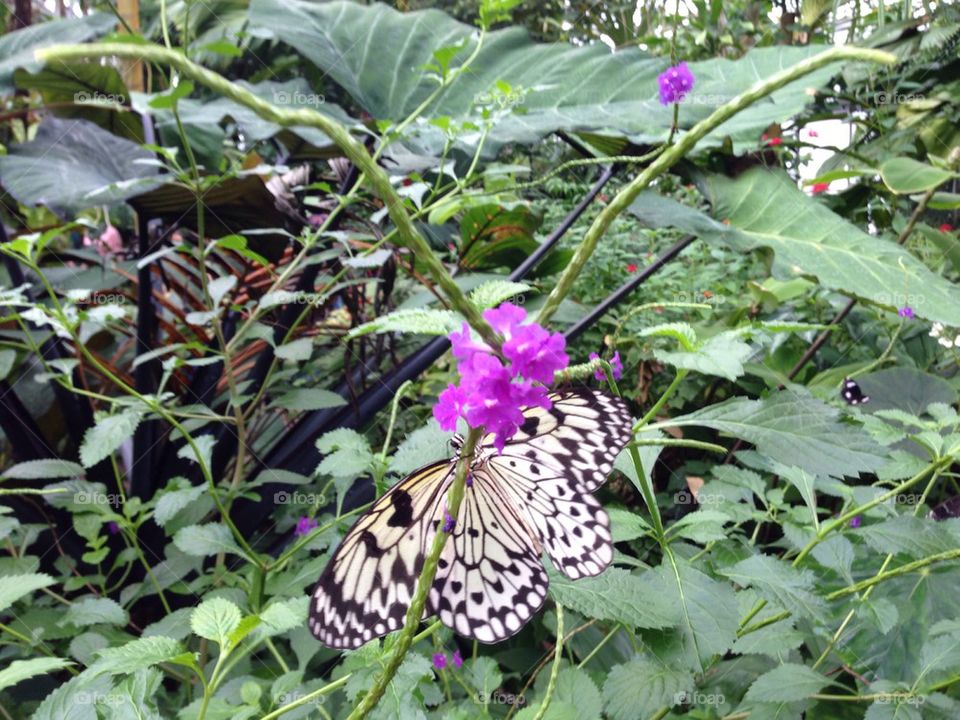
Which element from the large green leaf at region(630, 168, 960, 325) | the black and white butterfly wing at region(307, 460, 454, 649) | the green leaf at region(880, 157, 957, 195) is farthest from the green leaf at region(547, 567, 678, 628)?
the green leaf at region(880, 157, 957, 195)

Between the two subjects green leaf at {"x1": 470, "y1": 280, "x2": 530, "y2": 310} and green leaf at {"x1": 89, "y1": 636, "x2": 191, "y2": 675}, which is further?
green leaf at {"x1": 89, "y1": 636, "x2": 191, "y2": 675}

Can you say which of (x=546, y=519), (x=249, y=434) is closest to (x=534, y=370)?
(x=546, y=519)

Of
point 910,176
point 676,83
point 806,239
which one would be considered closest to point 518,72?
point 806,239

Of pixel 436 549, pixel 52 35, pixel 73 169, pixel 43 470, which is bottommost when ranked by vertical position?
pixel 43 470

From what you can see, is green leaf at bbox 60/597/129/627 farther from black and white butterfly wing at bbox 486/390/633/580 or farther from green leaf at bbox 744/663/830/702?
green leaf at bbox 744/663/830/702

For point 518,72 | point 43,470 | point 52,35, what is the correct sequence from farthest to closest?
point 518,72 → point 52,35 → point 43,470

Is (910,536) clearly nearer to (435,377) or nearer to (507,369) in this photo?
(507,369)

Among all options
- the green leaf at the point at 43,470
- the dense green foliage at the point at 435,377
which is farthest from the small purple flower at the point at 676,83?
the green leaf at the point at 43,470
